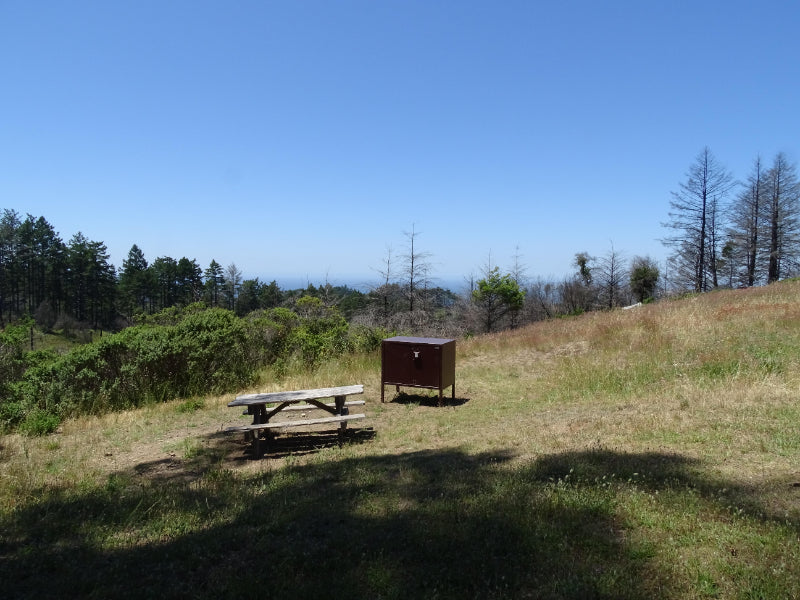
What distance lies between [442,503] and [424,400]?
18.8 ft

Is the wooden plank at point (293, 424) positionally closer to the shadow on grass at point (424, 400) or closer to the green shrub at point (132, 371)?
the shadow on grass at point (424, 400)

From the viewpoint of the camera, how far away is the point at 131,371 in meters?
10.1

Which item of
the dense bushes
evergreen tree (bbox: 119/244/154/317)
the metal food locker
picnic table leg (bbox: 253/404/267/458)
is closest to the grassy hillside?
picnic table leg (bbox: 253/404/267/458)

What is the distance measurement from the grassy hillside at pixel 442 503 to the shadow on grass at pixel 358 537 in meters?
0.02

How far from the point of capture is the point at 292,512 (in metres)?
3.89

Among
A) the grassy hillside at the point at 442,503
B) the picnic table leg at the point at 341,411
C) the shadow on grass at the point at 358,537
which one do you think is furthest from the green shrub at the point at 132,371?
the shadow on grass at the point at 358,537

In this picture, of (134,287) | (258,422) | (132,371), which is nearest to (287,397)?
(258,422)

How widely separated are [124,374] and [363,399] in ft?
17.0

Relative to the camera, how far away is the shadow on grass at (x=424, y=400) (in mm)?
9305

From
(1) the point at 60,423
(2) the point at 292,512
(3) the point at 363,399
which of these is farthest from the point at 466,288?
→ (2) the point at 292,512

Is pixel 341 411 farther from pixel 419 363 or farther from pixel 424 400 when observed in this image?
pixel 424 400

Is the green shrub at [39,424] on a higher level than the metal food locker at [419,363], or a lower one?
lower

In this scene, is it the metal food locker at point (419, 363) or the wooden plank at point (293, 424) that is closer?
the wooden plank at point (293, 424)

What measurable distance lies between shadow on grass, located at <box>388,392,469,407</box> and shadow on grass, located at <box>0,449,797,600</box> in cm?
427
